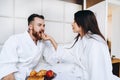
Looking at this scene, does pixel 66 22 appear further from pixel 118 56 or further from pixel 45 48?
pixel 118 56

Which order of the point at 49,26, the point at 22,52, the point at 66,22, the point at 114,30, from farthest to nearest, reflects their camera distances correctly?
the point at 114,30, the point at 66,22, the point at 49,26, the point at 22,52

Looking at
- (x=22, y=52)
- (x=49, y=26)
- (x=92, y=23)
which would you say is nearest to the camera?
(x=92, y=23)

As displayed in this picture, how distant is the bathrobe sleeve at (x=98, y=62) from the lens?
A: 1.24 meters

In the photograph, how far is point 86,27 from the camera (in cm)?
140

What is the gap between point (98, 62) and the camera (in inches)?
49.1

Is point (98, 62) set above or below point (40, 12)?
below

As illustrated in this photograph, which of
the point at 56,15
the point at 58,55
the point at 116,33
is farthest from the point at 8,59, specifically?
the point at 116,33

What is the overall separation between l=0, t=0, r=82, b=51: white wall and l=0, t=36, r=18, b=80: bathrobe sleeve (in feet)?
1.42

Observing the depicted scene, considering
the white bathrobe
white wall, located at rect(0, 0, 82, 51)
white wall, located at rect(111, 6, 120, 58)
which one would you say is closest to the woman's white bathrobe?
the white bathrobe

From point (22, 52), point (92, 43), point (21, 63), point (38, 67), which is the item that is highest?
point (92, 43)

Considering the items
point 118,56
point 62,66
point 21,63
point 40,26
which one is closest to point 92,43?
point 62,66

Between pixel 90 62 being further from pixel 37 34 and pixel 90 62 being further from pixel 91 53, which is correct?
pixel 37 34

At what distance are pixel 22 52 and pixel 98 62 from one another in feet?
2.86

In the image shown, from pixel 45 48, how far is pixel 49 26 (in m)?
0.45
